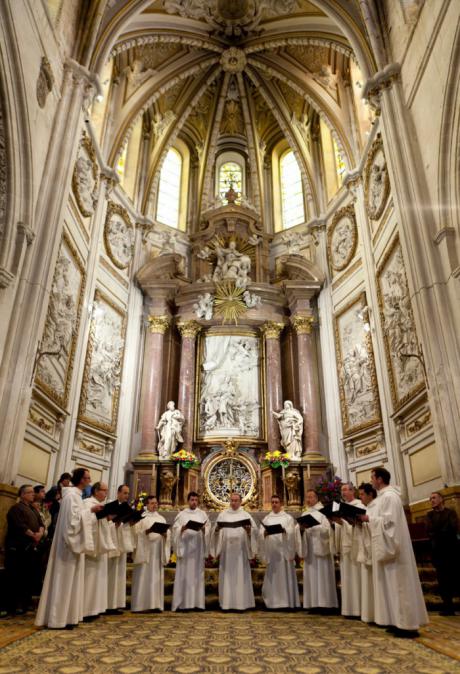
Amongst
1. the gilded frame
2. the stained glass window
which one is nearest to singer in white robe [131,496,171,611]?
the gilded frame

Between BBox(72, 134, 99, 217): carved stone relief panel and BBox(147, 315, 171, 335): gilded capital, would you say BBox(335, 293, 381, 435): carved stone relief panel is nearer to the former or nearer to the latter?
BBox(147, 315, 171, 335): gilded capital

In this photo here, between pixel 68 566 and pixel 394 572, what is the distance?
3.15 meters

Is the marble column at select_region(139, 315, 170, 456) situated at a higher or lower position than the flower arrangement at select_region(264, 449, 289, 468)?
higher

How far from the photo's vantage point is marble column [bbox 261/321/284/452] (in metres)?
13.3

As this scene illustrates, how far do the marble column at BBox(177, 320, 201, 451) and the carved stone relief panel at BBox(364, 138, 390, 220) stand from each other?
19.1ft

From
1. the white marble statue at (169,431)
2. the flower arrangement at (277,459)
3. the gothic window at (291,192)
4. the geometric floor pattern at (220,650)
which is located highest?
the gothic window at (291,192)

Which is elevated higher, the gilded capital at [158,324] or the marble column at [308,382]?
the gilded capital at [158,324]

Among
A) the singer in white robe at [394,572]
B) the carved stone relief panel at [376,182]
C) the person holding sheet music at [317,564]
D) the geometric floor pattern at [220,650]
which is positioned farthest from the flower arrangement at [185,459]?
Answer: the singer in white robe at [394,572]

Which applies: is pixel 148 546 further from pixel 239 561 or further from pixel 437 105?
pixel 437 105

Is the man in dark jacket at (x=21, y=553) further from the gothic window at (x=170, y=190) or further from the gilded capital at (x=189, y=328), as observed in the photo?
the gothic window at (x=170, y=190)

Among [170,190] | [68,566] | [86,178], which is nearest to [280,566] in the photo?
[68,566]

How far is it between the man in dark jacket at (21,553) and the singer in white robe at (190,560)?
1930 millimetres

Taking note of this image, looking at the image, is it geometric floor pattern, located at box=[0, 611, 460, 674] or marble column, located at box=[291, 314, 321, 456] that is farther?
marble column, located at box=[291, 314, 321, 456]

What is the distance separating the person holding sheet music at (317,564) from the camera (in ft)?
21.4
